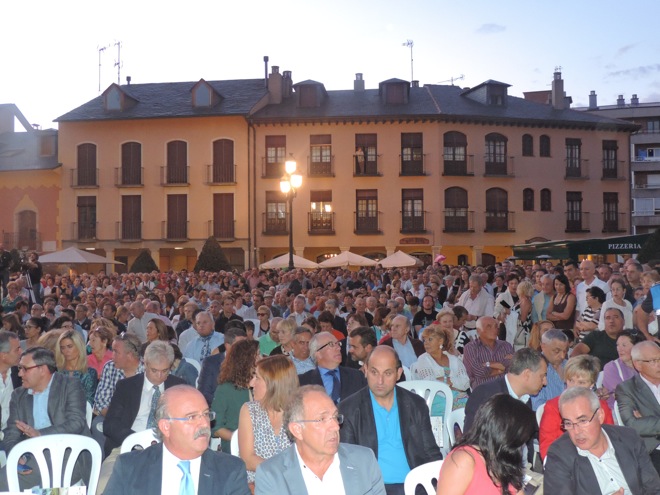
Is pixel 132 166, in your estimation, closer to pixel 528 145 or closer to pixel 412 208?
pixel 412 208

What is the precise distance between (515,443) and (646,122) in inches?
2578

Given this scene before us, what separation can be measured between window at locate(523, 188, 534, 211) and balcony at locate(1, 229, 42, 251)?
83.3 ft

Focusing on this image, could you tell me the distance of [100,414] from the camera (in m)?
7.57

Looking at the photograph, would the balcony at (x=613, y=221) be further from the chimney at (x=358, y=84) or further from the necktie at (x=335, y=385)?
the necktie at (x=335, y=385)

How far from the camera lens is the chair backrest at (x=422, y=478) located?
478 centimetres

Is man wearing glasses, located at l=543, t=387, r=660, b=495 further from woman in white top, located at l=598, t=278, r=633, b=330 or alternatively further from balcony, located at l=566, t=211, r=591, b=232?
balcony, located at l=566, t=211, r=591, b=232

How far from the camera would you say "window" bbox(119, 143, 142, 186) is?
40.6 m

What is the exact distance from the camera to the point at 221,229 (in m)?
39.9

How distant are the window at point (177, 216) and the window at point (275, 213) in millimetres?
4149

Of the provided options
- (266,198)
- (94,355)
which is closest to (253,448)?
(94,355)

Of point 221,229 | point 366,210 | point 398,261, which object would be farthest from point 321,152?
point 398,261

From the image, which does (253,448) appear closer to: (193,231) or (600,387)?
(600,387)

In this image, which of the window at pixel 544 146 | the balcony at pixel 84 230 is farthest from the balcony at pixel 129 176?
the window at pixel 544 146

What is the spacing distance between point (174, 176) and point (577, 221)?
2101 centimetres
